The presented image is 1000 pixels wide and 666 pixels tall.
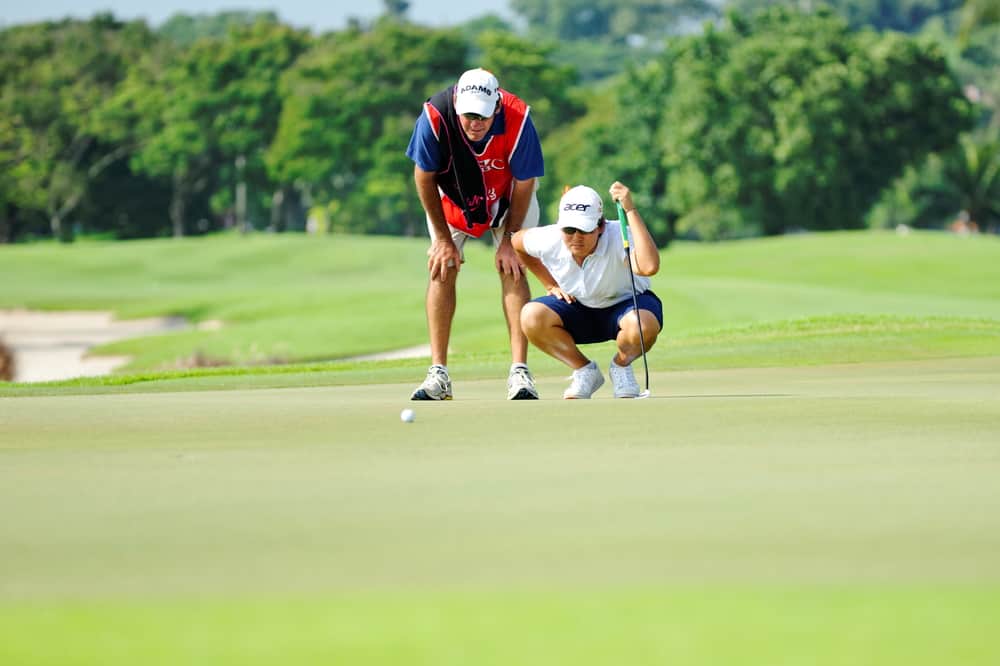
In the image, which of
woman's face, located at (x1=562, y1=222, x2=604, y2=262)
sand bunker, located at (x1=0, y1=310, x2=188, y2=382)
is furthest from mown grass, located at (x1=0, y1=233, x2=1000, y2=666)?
sand bunker, located at (x1=0, y1=310, x2=188, y2=382)

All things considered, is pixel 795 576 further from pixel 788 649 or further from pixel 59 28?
pixel 59 28

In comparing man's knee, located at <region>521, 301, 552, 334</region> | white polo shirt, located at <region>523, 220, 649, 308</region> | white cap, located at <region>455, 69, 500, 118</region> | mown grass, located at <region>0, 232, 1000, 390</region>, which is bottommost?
mown grass, located at <region>0, 232, 1000, 390</region>

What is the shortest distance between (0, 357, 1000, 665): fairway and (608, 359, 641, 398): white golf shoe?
5.25ft

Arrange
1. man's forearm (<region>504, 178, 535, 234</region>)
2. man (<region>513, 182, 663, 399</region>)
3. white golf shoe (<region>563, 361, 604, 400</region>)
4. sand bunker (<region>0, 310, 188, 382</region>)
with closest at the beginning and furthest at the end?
man (<region>513, 182, 663, 399</region>) < white golf shoe (<region>563, 361, 604, 400</region>) < man's forearm (<region>504, 178, 535, 234</region>) < sand bunker (<region>0, 310, 188, 382</region>)

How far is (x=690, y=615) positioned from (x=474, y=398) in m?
6.40

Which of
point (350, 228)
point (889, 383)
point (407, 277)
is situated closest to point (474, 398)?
point (889, 383)

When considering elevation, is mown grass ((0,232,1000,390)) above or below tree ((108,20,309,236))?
below

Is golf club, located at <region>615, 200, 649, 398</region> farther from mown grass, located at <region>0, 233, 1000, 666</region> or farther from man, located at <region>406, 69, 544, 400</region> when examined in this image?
man, located at <region>406, 69, 544, 400</region>

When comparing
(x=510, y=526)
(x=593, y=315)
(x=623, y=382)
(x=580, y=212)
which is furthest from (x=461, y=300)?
(x=510, y=526)

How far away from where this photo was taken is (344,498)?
5363 millimetres

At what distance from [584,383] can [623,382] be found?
0.74 ft

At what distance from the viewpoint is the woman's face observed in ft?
31.0

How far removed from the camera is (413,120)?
8244cm

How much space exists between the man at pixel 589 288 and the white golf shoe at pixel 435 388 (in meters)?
0.63
